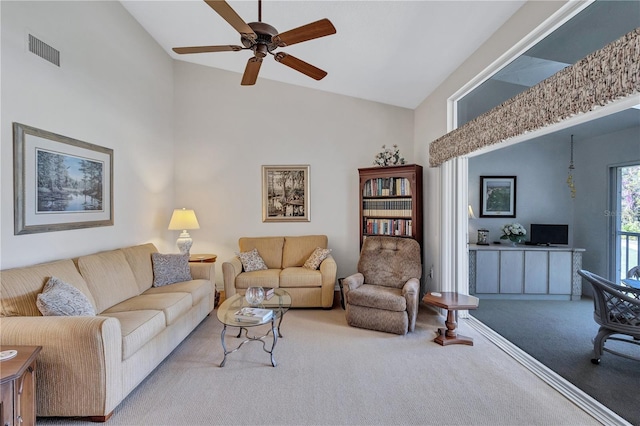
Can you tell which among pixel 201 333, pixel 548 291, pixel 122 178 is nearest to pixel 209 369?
pixel 201 333

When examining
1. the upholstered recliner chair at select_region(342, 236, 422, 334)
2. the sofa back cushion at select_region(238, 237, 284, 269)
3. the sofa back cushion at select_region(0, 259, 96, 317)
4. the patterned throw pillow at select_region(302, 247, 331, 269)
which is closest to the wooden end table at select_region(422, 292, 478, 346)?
the upholstered recliner chair at select_region(342, 236, 422, 334)

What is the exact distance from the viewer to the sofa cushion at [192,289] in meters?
3.29

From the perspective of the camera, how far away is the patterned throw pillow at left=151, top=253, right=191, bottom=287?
11.7 ft

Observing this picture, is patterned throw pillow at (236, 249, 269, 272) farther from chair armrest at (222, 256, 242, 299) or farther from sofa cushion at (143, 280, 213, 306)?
sofa cushion at (143, 280, 213, 306)

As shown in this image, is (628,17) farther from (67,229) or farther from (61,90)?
(67,229)

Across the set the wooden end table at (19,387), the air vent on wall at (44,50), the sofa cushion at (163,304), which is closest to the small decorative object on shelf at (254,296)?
the sofa cushion at (163,304)

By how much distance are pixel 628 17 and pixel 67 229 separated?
15.1 feet

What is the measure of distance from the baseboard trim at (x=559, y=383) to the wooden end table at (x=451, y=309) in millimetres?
329

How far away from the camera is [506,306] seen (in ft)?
13.7

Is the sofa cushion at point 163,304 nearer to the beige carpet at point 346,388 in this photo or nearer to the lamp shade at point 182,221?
the beige carpet at point 346,388

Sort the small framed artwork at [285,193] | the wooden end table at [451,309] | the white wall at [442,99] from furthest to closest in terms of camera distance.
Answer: the small framed artwork at [285,193] → the wooden end table at [451,309] → the white wall at [442,99]

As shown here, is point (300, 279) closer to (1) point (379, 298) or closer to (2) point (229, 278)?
(2) point (229, 278)

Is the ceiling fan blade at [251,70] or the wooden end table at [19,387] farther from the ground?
the ceiling fan blade at [251,70]

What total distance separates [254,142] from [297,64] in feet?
8.57
